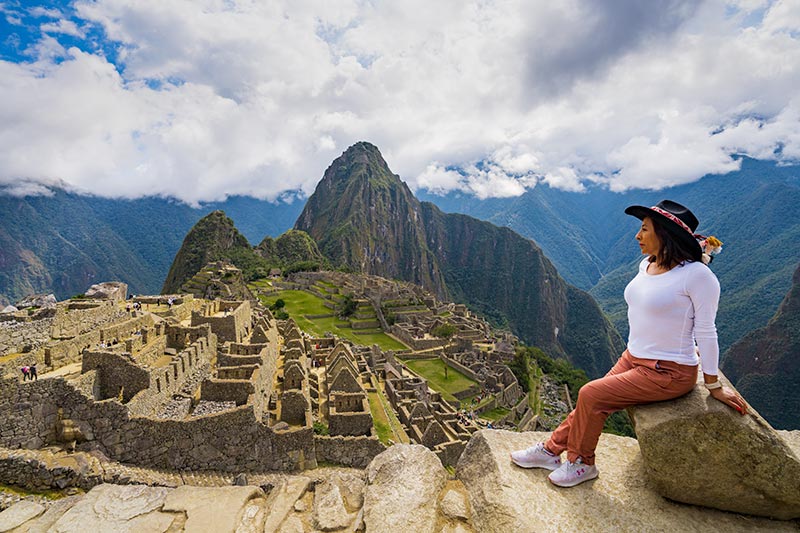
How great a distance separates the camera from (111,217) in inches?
3770

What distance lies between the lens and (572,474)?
12.2 ft

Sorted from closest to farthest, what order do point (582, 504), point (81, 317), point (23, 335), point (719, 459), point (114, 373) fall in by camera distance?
point (719, 459)
point (582, 504)
point (114, 373)
point (23, 335)
point (81, 317)

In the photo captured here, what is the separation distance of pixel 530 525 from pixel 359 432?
1285 centimetres

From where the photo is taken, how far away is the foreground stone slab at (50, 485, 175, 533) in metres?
3.68

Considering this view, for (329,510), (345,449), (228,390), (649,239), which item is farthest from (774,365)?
(329,510)

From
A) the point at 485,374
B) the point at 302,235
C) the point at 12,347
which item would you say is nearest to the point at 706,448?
the point at 12,347

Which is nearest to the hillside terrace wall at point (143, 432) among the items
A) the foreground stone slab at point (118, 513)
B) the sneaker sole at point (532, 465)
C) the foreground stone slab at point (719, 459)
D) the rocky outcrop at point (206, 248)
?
the foreground stone slab at point (118, 513)

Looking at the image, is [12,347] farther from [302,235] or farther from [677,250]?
[302,235]

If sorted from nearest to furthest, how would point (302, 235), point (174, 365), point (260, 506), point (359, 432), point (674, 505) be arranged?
point (674, 505), point (260, 506), point (174, 365), point (359, 432), point (302, 235)

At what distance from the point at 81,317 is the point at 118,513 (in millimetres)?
15831

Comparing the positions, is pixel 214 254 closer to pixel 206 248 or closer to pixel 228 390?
pixel 206 248

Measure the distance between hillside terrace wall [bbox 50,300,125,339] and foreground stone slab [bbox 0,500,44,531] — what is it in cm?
1271

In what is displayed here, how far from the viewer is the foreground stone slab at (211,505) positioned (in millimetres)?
3662

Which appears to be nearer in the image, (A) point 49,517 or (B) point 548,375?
(A) point 49,517
